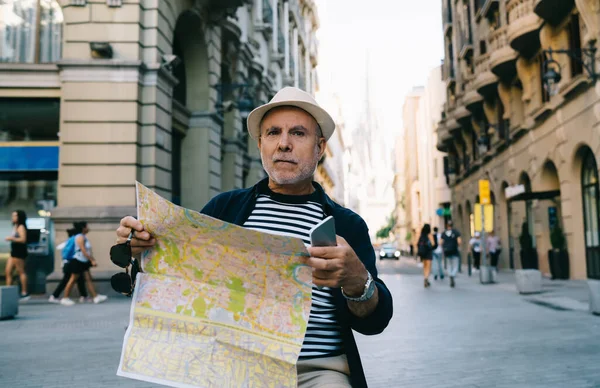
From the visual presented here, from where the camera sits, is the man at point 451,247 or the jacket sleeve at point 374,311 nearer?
the jacket sleeve at point 374,311

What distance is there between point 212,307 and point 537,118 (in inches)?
849

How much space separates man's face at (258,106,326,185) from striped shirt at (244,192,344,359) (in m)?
0.12

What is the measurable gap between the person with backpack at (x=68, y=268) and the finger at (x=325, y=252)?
11.7 meters

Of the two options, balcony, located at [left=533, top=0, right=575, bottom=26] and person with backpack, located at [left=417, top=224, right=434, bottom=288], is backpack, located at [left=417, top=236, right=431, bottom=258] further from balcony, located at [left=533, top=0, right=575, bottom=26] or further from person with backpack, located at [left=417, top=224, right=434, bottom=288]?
balcony, located at [left=533, top=0, right=575, bottom=26]

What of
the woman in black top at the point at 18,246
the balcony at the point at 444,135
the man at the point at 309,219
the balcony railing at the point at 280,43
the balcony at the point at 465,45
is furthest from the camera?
the balcony at the point at 444,135

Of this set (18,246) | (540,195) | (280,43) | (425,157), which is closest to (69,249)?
(18,246)

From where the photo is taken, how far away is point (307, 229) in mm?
2463

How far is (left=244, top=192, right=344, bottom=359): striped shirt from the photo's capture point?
2.30 meters

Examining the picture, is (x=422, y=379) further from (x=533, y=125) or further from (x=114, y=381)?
(x=533, y=125)

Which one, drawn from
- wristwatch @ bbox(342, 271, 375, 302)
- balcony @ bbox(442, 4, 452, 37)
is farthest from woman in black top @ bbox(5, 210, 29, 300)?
balcony @ bbox(442, 4, 452, 37)

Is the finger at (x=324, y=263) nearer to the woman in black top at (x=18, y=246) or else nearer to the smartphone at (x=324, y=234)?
the smartphone at (x=324, y=234)

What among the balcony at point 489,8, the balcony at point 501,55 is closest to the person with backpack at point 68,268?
the balcony at point 501,55

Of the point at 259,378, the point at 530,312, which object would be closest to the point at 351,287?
the point at 259,378

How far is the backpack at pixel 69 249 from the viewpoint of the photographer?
12336 millimetres
